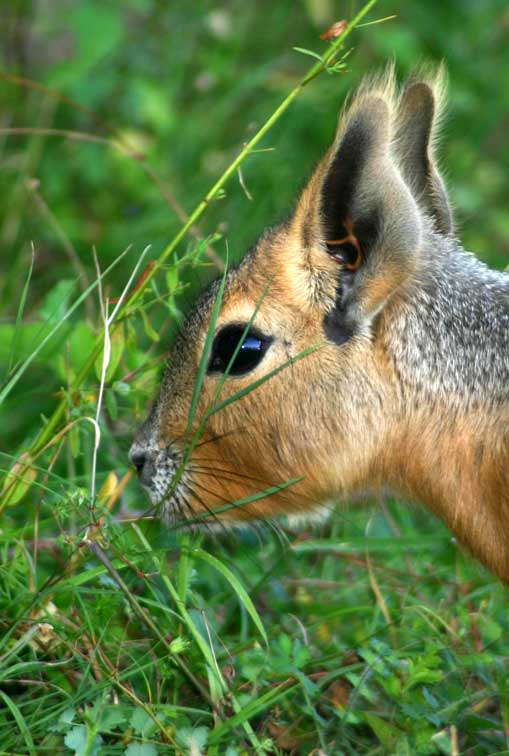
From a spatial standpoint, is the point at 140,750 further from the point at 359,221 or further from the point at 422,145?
the point at 422,145

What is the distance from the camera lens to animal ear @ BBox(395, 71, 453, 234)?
3.10m

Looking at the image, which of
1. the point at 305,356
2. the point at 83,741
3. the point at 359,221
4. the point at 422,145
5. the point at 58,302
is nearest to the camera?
the point at 83,741

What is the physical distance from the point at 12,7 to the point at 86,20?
647 millimetres

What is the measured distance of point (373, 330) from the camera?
2867 mm

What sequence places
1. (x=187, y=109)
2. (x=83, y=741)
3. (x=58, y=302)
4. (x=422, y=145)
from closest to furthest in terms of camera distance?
(x=83, y=741) < (x=422, y=145) < (x=58, y=302) < (x=187, y=109)

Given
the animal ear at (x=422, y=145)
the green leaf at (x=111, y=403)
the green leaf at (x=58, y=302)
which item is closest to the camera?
the green leaf at (x=111, y=403)

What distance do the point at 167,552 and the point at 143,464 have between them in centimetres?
33

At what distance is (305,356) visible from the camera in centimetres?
288

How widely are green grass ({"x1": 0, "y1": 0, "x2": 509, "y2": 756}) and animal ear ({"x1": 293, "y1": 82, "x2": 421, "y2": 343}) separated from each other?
0.23 meters

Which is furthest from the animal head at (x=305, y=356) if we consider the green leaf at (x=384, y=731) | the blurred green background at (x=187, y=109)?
the blurred green background at (x=187, y=109)

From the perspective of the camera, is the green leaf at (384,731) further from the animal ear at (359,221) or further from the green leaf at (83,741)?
the animal ear at (359,221)

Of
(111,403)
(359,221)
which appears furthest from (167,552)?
(359,221)

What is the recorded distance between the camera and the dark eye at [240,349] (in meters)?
2.89

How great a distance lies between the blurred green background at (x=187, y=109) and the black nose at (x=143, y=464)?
71.8 inches
